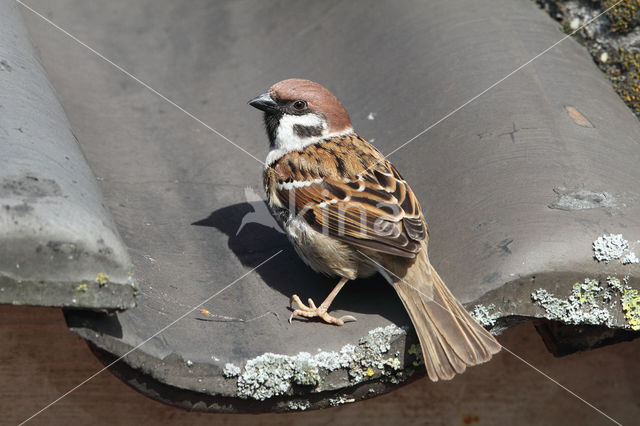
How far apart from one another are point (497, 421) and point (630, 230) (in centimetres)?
106

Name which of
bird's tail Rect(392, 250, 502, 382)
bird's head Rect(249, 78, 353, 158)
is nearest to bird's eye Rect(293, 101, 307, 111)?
bird's head Rect(249, 78, 353, 158)

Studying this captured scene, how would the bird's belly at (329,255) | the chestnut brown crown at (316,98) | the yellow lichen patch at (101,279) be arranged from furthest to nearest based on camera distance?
the chestnut brown crown at (316,98) < the bird's belly at (329,255) < the yellow lichen patch at (101,279)

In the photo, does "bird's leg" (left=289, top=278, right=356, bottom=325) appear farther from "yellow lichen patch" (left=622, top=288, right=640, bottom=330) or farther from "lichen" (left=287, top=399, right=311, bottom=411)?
"yellow lichen patch" (left=622, top=288, right=640, bottom=330)

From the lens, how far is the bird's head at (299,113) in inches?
111

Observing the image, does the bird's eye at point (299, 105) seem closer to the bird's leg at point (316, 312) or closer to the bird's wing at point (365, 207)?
the bird's wing at point (365, 207)

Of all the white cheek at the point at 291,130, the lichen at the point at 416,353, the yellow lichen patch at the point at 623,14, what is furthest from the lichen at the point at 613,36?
the lichen at the point at 416,353

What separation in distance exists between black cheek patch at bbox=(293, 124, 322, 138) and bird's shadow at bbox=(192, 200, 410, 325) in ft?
1.33

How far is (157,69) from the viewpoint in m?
3.15

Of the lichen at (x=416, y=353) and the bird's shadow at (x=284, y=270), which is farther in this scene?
the bird's shadow at (x=284, y=270)

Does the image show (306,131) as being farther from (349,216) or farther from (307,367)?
(307,367)

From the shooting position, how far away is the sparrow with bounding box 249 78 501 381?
200 cm

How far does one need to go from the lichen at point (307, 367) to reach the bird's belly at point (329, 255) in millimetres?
565

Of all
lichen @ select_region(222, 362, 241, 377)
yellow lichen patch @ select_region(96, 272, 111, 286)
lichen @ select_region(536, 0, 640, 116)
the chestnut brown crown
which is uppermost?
lichen @ select_region(536, 0, 640, 116)

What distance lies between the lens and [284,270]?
2.53 metres
